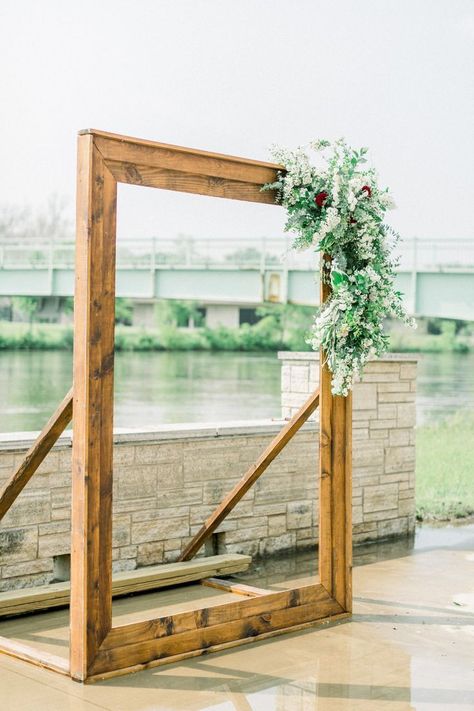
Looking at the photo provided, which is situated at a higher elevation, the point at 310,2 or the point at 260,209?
the point at 310,2

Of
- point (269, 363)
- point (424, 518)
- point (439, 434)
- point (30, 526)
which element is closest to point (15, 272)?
point (439, 434)

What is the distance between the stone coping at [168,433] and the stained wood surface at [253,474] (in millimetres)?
610

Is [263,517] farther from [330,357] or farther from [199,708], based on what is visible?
[199,708]

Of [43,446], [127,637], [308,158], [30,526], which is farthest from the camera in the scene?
[30,526]

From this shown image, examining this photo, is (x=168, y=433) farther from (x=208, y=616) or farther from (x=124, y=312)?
(x=124, y=312)

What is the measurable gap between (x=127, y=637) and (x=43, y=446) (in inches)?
43.3

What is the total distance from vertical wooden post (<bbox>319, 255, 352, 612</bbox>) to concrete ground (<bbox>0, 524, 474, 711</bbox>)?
0.28 m

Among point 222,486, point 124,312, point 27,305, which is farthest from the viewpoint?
point 124,312

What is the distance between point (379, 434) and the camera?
27.3 ft

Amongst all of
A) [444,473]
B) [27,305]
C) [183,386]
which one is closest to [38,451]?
[444,473]

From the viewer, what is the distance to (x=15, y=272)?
100ft

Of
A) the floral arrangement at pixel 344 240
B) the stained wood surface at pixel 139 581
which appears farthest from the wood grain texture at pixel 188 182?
the stained wood surface at pixel 139 581

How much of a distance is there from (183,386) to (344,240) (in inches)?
1441

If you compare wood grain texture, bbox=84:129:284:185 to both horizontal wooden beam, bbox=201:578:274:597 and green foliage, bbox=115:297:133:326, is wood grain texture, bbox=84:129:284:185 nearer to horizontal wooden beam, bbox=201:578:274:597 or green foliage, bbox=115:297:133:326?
horizontal wooden beam, bbox=201:578:274:597
